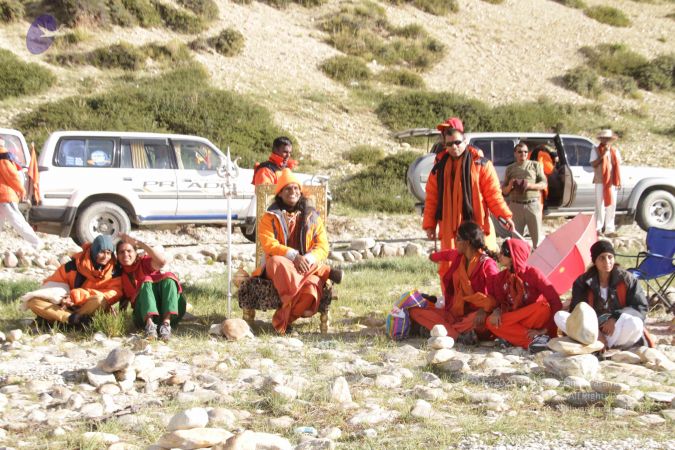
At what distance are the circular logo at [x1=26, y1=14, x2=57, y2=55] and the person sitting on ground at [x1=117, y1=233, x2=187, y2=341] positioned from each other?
16.8 metres

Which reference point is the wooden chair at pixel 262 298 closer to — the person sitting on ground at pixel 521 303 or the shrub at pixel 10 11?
the person sitting on ground at pixel 521 303

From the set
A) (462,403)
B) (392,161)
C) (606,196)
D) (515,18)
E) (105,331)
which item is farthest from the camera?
(515,18)

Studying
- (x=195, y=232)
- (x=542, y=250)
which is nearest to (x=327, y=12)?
(x=195, y=232)

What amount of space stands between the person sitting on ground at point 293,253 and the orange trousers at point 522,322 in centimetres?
130

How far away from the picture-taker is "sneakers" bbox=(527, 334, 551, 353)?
5207 mm

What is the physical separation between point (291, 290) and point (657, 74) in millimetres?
25086

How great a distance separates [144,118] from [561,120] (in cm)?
1183

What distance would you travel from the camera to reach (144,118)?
18.0 metres

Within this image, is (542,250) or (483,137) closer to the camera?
(542,250)

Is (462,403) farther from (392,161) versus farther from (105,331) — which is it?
(392,161)

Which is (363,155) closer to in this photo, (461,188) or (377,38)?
(377,38)

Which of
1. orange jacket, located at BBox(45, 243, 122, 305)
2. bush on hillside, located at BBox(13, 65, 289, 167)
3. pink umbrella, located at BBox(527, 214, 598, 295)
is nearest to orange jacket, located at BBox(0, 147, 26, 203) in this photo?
orange jacket, located at BBox(45, 243, 122, 305)

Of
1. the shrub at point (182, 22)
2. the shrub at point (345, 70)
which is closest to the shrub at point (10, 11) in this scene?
the shrub at point (182, 22)

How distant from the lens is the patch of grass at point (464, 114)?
21.5 metres
